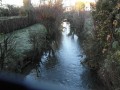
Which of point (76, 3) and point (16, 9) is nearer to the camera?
point (16, 9)

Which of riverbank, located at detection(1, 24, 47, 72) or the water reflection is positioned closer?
riverbank, located at detection(1, 24, 47, 72)

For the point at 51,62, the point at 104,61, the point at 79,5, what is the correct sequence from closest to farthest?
the point at 104,61 → the point at 51,62 → the point at 79,5

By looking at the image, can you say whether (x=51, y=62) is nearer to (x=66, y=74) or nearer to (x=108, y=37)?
(x=66, y=74)

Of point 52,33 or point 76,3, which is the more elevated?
point 76,3

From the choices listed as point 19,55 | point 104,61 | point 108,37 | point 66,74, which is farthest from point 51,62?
point 108,37

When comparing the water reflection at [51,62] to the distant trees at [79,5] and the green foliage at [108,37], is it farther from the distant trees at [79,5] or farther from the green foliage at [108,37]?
the distant trees at [79,5]

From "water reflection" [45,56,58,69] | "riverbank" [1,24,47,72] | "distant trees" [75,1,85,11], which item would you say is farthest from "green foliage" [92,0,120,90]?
"distant trees" [75,1,85,11]

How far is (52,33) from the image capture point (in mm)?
19688

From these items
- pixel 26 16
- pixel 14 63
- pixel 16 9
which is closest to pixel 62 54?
pixel 14 63

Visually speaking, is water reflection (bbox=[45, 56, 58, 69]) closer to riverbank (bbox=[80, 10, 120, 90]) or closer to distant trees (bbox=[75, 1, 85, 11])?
riverbank (bbox=[80, 10, 120, 90])

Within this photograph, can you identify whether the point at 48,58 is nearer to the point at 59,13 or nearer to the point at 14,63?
the point at 14,63

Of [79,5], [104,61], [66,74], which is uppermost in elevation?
[79,5]

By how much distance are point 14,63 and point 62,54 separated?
5476 millimetres

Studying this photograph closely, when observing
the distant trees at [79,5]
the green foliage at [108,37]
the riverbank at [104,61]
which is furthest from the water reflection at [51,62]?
the distant trees at [79,5]
